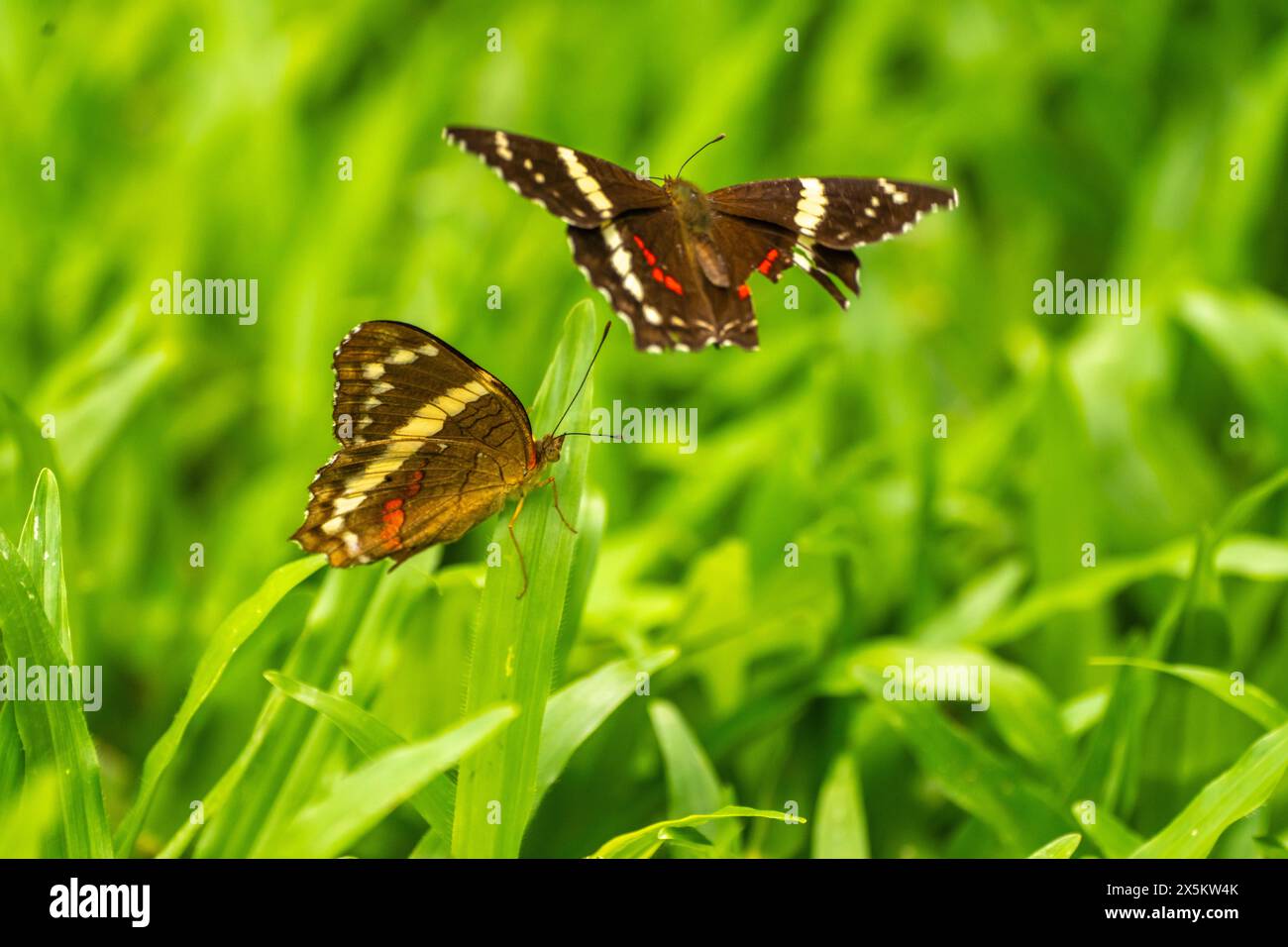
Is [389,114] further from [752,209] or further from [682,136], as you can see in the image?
[752,209]

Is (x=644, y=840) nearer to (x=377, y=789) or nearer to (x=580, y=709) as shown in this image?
(x=580, y=709)

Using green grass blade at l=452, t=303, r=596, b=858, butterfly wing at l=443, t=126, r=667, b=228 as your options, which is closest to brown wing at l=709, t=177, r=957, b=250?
butterfly wing at l=443, t=126, r=667, b=228

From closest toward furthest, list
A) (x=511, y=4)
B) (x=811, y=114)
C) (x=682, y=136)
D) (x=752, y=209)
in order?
1. (x=752, y=209)
2. (x=682, y=136)
3. (x=811, y=114)
4. (x=511, y=4)

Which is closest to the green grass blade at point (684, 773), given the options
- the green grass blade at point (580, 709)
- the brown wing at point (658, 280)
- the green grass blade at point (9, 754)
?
the green grass blade at point (580, 709)

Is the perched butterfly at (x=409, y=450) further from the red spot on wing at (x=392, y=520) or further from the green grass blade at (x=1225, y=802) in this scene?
the green grass blade at (x=1225, y=802)

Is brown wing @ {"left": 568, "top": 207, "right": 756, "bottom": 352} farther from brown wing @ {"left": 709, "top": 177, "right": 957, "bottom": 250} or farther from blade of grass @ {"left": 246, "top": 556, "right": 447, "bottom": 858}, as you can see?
blade of grass @ {"left": 246, "top": 556, "right": 447, "bottom": 858}
